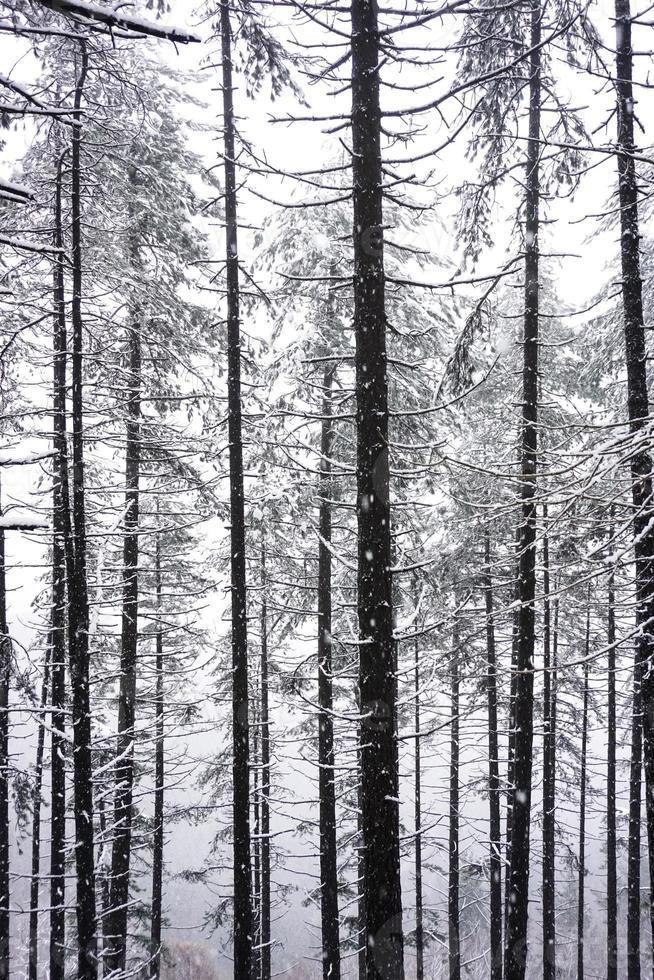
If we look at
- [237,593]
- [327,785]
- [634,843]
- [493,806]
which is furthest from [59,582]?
[634,843]

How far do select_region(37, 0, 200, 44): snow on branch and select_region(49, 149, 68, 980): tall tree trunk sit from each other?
5972mm

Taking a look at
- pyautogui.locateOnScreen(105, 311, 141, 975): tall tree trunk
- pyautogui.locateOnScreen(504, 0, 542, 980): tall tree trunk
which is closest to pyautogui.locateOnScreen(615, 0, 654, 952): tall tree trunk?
pyautogui.locateOnScreen(504, 0, 542, 980): tall tree trunk

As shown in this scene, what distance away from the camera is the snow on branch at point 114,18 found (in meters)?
2.58

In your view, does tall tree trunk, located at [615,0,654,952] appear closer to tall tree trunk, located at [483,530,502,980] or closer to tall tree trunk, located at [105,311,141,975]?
tall tree trunk, located at [483,530,502,980]

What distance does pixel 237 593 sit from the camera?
908 cm

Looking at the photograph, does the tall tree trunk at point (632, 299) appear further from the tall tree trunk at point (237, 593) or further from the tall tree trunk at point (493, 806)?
the tall tree trunk at point (493, 806)

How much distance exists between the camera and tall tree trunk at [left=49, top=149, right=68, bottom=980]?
869cm

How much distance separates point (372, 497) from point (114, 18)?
3966 mm

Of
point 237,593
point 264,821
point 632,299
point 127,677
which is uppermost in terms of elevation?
point 632,299

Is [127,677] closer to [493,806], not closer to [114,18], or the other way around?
[493,806]

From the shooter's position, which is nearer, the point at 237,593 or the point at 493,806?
the point at 237,593

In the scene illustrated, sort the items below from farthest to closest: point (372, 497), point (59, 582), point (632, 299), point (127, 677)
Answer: point (127, 677), point (59, 582), point (632, 299), point (372, 497)

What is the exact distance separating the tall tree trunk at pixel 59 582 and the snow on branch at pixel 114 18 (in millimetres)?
5972

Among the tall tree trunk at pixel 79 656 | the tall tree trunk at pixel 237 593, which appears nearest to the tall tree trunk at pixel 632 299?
the tall tree trunk at pixel 237 593
